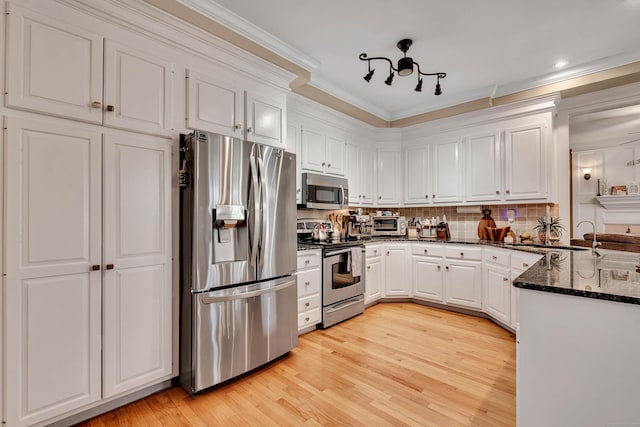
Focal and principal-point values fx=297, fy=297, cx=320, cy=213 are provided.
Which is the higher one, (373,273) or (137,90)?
(137,90)

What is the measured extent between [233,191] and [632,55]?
13.2ft

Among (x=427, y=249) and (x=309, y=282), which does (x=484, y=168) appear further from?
(x=309, y=282)

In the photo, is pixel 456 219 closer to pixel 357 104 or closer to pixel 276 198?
pixel 357 104

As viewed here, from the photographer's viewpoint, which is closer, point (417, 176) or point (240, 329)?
point (240, 329)

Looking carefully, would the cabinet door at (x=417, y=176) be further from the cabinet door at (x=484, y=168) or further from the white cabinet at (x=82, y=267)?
the white cabinet at (x=82, y=267)

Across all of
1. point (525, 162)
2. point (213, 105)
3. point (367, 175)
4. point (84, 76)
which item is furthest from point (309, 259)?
point (525, 162)

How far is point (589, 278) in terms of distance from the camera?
4.48ft

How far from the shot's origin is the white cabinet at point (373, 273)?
12.6 ft

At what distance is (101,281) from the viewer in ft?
5.88

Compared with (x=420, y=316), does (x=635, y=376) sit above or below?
above

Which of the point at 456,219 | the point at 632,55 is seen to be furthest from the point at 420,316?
the point at 632,55

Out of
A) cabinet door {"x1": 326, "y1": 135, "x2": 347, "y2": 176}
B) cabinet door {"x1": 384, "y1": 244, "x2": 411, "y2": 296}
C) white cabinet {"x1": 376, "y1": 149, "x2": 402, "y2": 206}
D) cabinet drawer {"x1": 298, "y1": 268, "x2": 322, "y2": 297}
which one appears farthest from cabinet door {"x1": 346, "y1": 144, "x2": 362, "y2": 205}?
cabinet drawer {"x1": 298, "y1": 268, "x2": 322, "y2": 297}

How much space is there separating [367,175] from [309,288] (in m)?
2.15

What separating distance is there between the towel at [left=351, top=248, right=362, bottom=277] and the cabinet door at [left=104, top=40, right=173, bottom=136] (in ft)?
7.51
